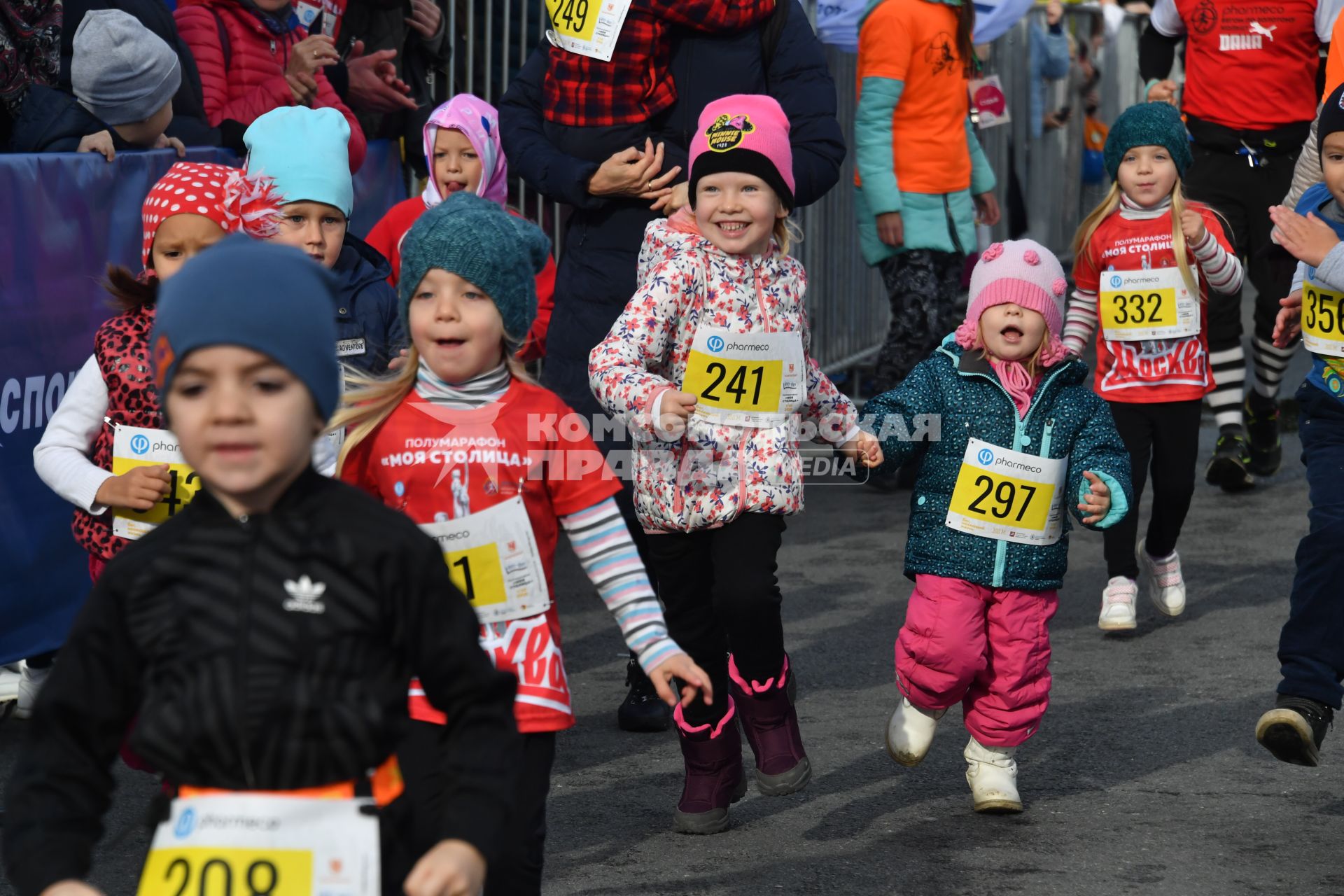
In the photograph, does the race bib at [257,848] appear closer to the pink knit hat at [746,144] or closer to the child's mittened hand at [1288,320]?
the pink knit hat at [746,144]

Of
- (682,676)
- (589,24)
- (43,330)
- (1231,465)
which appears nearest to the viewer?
(682,676)

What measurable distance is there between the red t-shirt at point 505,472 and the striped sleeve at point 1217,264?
394 cm

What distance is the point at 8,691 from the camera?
5.75 m

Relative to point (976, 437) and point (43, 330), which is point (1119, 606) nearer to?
point (976, 437)

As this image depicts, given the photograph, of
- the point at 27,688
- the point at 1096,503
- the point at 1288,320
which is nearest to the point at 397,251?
the point at 27,688

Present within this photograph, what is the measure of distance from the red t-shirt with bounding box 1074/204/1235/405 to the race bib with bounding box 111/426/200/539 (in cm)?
371

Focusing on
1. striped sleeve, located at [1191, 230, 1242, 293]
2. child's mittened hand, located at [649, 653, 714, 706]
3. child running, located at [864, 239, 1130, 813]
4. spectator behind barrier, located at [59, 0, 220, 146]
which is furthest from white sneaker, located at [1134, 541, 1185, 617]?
child's mittened hand, located at [649, 653, 714, 706]

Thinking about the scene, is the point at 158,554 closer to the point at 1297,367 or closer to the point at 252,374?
the point at 252,374

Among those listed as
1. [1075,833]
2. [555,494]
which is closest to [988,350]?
[1075,833]

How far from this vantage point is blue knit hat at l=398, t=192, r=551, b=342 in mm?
3682

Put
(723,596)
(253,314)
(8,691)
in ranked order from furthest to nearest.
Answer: (8,691), (723,596), (253,314)

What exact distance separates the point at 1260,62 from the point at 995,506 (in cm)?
458

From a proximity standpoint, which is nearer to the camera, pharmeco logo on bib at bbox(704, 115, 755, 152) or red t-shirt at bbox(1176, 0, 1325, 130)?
pharmeco logo on bib at bbox(704, 115, 755, 152)

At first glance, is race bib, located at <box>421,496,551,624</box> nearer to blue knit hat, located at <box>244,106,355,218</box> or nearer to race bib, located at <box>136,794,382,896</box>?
race bib, located at <box>136,794,382,896</box>
